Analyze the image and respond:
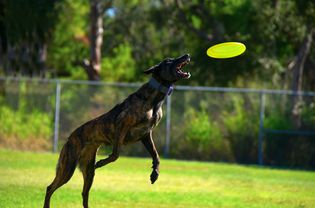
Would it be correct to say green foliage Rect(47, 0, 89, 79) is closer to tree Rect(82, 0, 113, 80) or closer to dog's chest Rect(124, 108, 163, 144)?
tree Rect(82, 0, 113, 80)

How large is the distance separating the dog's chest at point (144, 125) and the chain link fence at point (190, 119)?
45.7 ft

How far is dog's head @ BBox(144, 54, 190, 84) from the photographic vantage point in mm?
10250

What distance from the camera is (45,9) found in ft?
107

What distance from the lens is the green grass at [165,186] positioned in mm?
13492

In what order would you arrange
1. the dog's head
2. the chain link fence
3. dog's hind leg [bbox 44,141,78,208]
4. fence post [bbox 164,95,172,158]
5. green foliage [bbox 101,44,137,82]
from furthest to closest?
green foliage [bbox 101,44,137,82]
fence post [bbox 164,95,172,158]
the chain link fence
dog's hind leg [bbox 44,141,78,208]
the dog's head

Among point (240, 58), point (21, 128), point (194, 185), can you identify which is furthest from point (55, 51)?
point (194, 185)

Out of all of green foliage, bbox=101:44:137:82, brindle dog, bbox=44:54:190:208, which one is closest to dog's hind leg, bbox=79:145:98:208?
brindle dog, bbox=44:54:190:208

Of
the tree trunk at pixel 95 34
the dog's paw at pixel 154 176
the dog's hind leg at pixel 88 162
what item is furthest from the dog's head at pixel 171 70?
the tree trunk at pixel 95 34

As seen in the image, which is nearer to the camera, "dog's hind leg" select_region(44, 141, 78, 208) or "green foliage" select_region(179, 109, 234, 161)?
"dog's hind leg" select_region(44, 141, 78, 208)

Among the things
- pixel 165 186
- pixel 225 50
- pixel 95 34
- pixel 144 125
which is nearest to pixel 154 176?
pixel 144 125

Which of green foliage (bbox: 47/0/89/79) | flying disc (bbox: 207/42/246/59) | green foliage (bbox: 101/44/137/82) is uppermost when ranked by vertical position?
green foliage (bbox: 47/0/89/79)

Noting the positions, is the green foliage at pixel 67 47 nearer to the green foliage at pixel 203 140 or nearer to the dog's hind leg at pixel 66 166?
the green foliage at pixel 203 140

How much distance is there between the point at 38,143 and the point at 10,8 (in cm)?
1063

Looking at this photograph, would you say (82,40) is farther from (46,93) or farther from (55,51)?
(46,93)
